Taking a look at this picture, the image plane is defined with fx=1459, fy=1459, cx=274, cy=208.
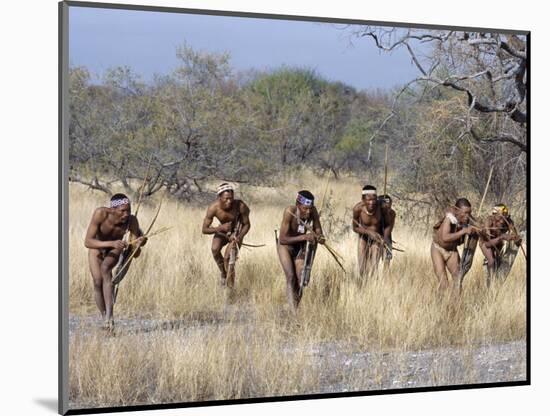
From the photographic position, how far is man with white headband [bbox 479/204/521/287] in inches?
516

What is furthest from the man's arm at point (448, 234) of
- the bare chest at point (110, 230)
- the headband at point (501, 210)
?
the bare chest at point (110, 230)

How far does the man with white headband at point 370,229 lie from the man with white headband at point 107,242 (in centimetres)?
197

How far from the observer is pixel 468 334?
41.5 ft


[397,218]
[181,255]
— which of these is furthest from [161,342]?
[397,218]

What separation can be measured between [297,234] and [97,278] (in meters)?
1.91

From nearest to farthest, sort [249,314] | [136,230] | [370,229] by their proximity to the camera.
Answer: [136,230], [249,314], [370,229]

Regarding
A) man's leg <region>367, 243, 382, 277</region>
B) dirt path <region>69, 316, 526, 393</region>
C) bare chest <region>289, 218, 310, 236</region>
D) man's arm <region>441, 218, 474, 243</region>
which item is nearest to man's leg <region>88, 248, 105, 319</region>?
dirt path <region>69, 316, 526, 393</region>

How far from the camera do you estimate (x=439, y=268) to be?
12867 millimetres

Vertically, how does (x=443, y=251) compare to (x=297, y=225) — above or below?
below

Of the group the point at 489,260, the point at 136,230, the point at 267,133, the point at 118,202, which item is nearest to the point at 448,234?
the point at 489,260

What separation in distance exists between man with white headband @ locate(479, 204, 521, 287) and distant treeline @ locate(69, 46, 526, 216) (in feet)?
0.61

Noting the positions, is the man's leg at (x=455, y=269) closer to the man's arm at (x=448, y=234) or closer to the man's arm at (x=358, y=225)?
the man's arm at (x=448, y=234)

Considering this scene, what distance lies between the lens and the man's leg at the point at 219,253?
12.1 meters

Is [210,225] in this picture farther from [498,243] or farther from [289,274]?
[498,243]
